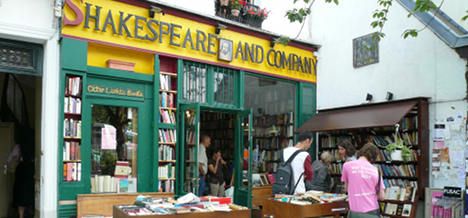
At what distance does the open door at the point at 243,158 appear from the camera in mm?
8469

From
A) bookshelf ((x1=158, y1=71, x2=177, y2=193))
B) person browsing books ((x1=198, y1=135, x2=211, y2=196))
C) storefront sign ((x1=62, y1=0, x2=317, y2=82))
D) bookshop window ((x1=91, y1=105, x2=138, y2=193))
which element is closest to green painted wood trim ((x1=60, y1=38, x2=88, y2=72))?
storefront sign ((x1=62, y1=0, x2=317, y2=82))

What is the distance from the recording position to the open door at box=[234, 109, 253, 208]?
8.47 m

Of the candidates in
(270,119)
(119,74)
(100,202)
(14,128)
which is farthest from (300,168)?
(14,128)

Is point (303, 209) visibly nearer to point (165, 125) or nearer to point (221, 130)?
point (165, 125)

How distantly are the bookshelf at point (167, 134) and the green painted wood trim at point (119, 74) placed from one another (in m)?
0.32

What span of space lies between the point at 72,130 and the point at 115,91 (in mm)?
887

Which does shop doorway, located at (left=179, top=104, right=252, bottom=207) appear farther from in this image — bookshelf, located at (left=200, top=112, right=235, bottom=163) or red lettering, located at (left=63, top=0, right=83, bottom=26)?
red lettering, located at (left=63, top=0, right=83, bottom=26)

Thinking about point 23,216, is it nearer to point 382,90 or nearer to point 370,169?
point 370,169

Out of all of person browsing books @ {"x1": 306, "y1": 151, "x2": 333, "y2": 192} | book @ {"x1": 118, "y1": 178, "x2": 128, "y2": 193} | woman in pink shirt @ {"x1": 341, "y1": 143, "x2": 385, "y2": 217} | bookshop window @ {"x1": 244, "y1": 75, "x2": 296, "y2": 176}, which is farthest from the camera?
bookshop window @ {"x1": 244, "y1": 75, "x2": 296, "y2": 176}

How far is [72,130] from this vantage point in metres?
6.45

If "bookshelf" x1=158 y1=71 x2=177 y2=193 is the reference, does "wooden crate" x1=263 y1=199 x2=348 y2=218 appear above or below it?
below

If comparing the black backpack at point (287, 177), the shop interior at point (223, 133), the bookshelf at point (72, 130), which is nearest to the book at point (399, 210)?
the black backpack at point (287, 177)

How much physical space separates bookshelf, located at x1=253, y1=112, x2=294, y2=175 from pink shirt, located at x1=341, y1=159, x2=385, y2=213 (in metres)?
4.08

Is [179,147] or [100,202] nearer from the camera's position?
[100,202]
